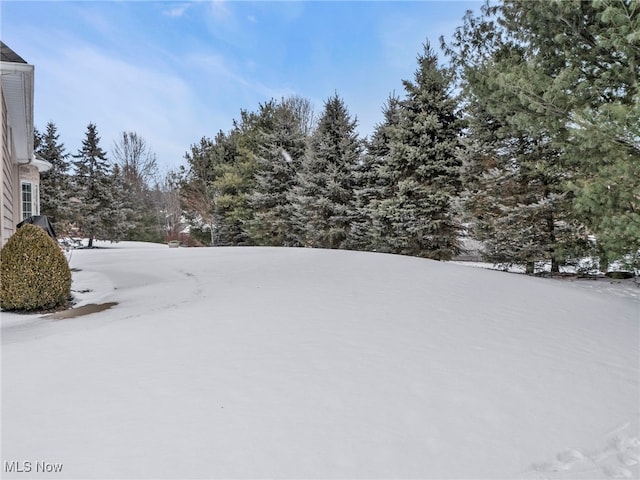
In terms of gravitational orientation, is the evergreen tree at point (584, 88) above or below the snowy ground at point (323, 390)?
above

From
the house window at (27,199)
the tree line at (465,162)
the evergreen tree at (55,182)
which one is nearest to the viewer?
the tree line at (465,162)

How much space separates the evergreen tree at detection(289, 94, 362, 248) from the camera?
1455cm

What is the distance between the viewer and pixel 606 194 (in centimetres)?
590

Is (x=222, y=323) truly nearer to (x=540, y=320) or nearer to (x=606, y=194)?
(x=540, y=320)

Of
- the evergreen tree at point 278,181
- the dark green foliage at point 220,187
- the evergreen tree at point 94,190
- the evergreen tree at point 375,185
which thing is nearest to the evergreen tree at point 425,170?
the evergreen tree at point 375,185

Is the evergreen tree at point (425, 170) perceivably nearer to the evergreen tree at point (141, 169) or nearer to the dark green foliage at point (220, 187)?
the dark green foliage at point (220, 187)

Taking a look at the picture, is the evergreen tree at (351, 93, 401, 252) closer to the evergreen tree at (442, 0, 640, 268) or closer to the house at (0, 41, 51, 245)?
the evergreen tree at (442, 0, 640, 268)

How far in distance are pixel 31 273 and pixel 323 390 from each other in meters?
4.45

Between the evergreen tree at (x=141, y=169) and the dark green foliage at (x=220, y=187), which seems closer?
the dark green foliage at (x=220, y=187)

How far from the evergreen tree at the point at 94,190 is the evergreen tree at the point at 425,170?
1813 centimetres

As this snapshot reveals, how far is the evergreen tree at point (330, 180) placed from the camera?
573 inches

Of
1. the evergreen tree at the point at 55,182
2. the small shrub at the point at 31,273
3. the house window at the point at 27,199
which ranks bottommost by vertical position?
the small shrub at the point at 31,273

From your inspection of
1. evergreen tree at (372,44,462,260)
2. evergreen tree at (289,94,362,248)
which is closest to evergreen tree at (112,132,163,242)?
evergreen tree at (289,94,362,248)

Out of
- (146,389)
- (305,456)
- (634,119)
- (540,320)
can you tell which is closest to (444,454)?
(305,456)
